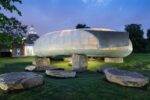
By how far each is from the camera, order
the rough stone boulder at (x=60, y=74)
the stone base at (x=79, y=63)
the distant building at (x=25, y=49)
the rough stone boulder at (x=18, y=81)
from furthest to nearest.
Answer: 1. the distant building at (x=25, y=49)
2. the stone base at (x=79, y=63)
3. the rough stone boulder at (x=60, y=74)
4. the rough stone boulder at (x=18, y=81)

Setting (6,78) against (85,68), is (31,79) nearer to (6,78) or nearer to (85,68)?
(6,78)

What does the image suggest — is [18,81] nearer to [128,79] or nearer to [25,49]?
[128,79]

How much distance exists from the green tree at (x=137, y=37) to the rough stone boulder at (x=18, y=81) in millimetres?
30975

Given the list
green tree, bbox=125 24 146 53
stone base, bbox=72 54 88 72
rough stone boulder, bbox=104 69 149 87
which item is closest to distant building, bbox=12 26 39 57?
green tree, bbox=125 24 146 53

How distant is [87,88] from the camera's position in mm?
11820

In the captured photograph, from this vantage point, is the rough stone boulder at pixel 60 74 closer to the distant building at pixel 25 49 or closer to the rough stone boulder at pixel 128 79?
the rough stone boulder at pixel 128 79

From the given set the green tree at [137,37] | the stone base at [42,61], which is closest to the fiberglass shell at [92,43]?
the stone base at [42,61]

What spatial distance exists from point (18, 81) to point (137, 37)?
3221 centimetres

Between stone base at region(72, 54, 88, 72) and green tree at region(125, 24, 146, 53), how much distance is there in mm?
→ 20883

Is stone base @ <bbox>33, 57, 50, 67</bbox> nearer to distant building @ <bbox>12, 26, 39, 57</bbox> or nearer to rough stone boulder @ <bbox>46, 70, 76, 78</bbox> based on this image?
rough stone boulder @ <bbox>46, 70, 76, 78</bbox>

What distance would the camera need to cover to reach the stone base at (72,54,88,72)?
20.9 meters

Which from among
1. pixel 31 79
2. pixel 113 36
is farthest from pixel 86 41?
pixel 31 79

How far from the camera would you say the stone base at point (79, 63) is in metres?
20.9

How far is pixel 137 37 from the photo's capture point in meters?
41.0
